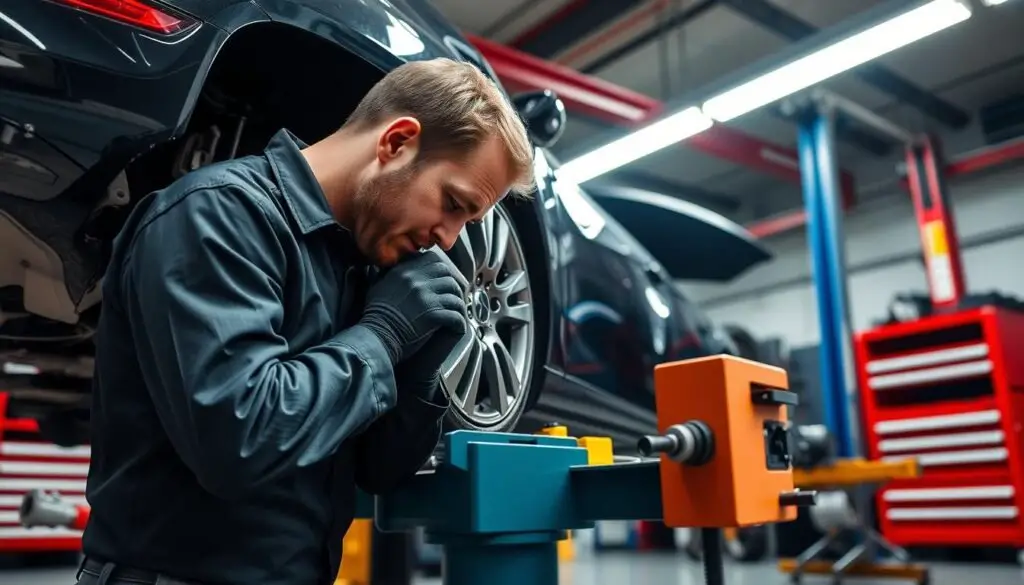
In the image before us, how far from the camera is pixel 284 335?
823 millimetres

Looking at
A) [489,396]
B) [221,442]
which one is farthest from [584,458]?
[221,442]

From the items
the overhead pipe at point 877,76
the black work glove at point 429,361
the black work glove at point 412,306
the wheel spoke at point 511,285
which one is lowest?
the black work glove at point 429,361

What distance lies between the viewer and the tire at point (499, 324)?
142 centimetres

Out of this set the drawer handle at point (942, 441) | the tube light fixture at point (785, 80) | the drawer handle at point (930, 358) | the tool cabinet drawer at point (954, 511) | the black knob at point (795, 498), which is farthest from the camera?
the drawer handle at point (930, 358)

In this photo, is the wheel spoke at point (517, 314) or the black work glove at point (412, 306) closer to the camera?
the black work glove at point (412, 306)

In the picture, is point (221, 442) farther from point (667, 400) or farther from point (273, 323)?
point (667, 400)

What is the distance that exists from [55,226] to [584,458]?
0.82 metres

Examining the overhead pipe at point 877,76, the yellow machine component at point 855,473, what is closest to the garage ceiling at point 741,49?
the overhead pipe at point 877,76

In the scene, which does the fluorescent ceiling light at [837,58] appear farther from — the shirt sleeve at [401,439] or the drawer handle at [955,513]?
the shirt sleeve at [401,439]

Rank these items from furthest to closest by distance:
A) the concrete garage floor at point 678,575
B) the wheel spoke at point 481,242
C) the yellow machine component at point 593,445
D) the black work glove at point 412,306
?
the concrete garage floor at point 678,575 < the wheel spoke at point 481,242 < the yellow machine component at point 593,445 < the black work glove at point 412,306

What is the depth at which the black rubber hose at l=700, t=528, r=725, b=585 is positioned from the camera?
39.8 inches

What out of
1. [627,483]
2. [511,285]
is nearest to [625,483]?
[627,483]

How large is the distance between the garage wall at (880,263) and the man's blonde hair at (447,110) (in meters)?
6.23

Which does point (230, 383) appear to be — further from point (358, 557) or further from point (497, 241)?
point (358, 557)
